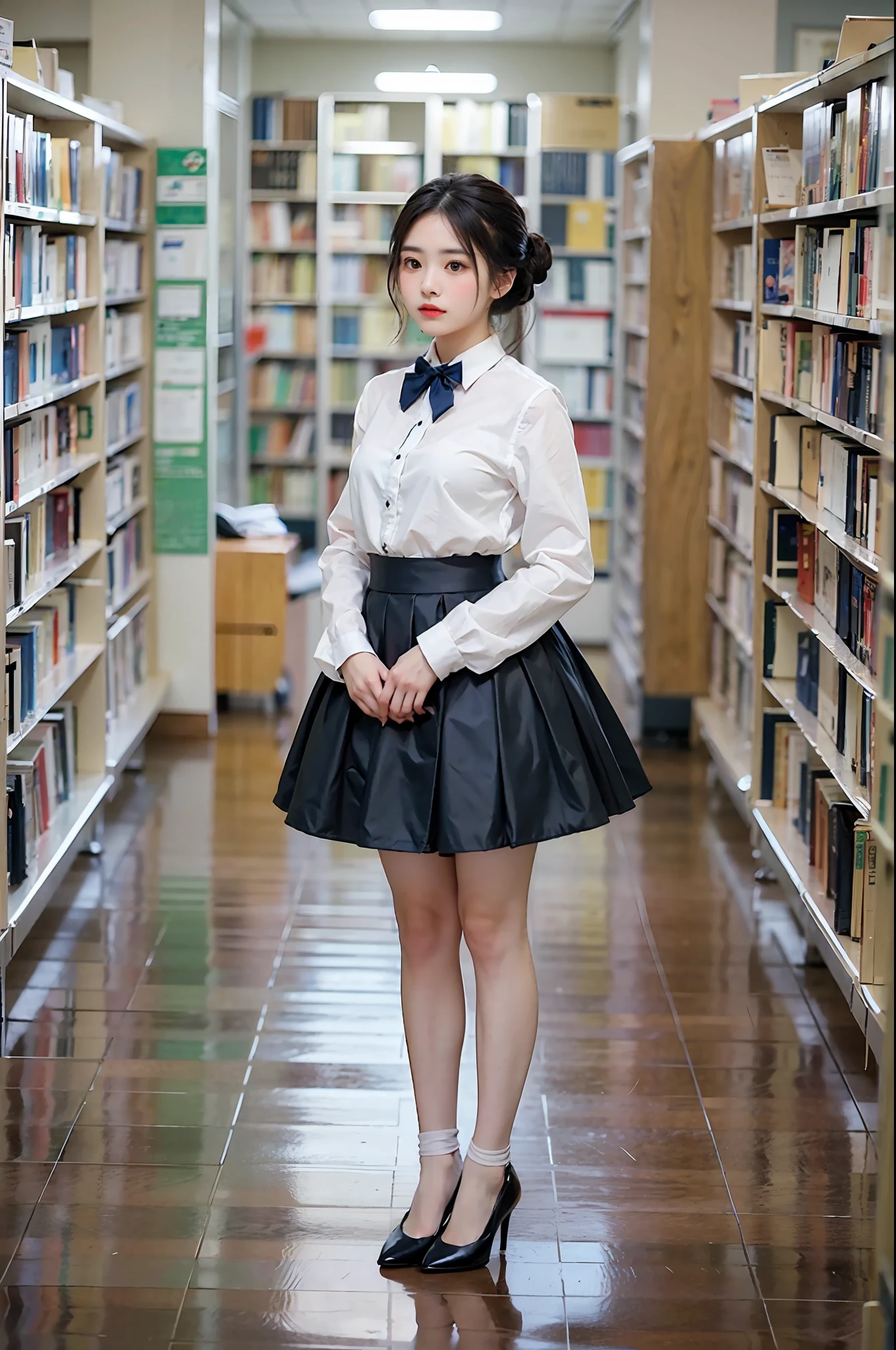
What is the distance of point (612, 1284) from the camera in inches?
98.3

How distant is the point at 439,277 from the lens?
228cm

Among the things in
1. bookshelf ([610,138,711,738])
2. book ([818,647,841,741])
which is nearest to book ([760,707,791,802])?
book ([818,647,841,741])

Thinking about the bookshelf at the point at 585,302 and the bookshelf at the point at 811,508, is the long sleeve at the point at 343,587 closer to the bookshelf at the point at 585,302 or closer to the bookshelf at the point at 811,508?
the bookshelf at the point at 811,508

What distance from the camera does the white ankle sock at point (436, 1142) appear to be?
8.17ft

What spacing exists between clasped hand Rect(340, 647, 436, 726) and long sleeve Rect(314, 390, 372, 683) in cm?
3

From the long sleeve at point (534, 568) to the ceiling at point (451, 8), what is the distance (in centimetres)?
659

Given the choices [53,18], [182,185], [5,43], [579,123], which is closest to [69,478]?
[5,43]

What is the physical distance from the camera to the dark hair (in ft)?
7.46

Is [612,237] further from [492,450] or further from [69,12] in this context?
[492,450]

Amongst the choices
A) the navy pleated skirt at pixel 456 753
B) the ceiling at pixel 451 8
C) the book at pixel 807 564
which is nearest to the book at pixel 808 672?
the book at pixel 807 564

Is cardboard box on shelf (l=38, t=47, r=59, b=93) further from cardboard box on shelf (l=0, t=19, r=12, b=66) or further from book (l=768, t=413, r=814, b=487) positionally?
book (l=768, t=413, r=814, b=487)

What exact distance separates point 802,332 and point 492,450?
214 cm

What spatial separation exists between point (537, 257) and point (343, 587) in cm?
57

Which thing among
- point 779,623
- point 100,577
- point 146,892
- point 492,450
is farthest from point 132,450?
point 492,450
